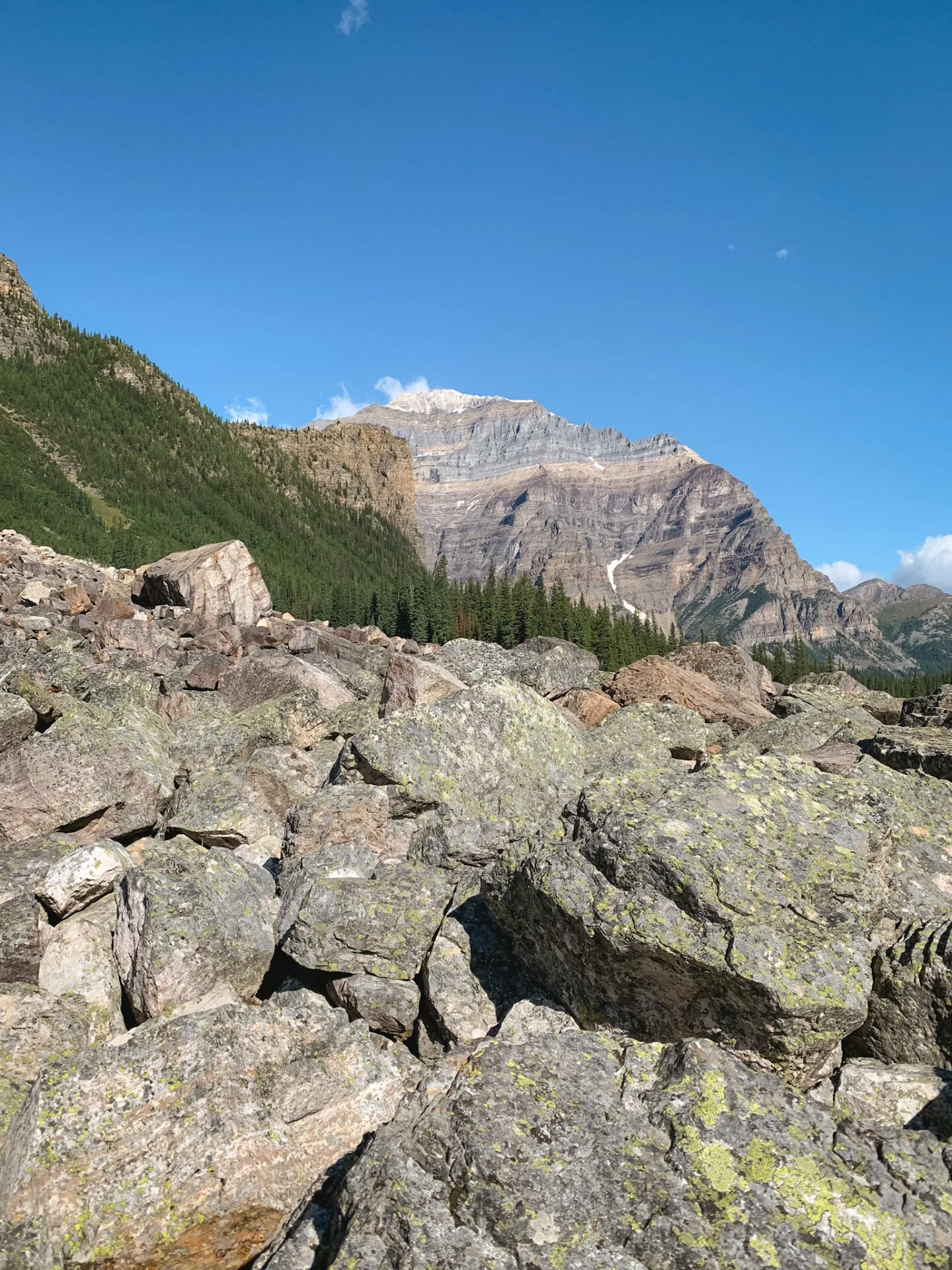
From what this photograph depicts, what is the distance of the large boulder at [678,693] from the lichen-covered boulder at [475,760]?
36.8 ft

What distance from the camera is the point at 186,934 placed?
27.0ft

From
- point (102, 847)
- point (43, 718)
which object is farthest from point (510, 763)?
point (43, 718)

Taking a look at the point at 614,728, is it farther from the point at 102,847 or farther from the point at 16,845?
the point at 16,845

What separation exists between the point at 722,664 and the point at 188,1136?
34981 millimetres

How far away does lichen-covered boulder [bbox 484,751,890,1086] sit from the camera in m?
6.39

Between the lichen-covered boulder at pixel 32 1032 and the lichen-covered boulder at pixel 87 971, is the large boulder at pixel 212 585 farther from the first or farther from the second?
the lichen-covered boulder at pixel 32 1032

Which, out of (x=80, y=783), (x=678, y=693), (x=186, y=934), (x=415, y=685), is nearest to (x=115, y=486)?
(x=678, y=693)

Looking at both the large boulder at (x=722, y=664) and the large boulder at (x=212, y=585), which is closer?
the large boulder at (x=722, y=664)

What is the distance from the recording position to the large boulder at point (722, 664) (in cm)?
3647

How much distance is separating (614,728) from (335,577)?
169227 mm

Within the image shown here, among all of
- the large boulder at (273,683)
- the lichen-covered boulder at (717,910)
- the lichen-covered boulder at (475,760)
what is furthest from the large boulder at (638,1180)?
the large boulder at (273,683)

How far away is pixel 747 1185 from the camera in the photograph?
15.6ft

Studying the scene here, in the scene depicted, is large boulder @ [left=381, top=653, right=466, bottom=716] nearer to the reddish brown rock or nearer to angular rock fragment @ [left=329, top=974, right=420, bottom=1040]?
the reddish brown rock

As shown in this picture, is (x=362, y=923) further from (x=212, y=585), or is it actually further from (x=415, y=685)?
(x=212, y=585)
